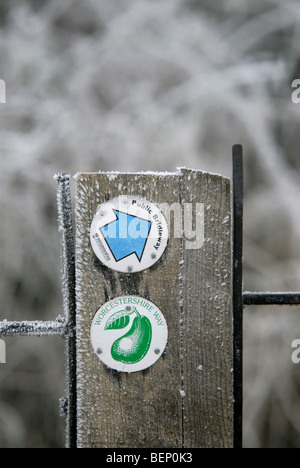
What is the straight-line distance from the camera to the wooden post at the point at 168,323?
0.69 metres

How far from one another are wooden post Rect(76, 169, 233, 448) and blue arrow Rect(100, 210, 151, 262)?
35mm

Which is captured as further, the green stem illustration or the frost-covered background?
the frost-covered background

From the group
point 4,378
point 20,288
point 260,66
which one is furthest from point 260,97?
point 4,378

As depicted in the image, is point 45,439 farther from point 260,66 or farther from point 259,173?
point 260,66

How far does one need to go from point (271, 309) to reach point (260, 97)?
106cm

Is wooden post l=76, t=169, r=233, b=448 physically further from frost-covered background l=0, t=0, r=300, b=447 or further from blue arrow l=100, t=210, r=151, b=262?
frost-covered background l=0, t=0, r=300, b=447

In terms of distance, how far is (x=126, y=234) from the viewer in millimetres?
685

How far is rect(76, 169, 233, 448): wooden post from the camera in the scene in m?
0.69

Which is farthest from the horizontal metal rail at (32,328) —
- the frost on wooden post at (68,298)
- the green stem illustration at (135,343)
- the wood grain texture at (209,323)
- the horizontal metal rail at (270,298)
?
the horizontal metal rail at (270,298)

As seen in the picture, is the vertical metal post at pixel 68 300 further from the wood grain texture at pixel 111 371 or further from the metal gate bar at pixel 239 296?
the metal gate bar at pixel 239 296

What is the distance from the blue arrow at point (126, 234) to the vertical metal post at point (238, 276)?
0.17 meters

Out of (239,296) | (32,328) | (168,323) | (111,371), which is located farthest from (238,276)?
(32,328)

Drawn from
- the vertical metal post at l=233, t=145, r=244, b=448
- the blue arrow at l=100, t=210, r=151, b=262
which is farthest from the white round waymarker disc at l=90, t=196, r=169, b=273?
the vertical metal post at l=233, t=145, r=244, b=448

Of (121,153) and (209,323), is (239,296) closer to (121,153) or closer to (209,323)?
(209,323)
